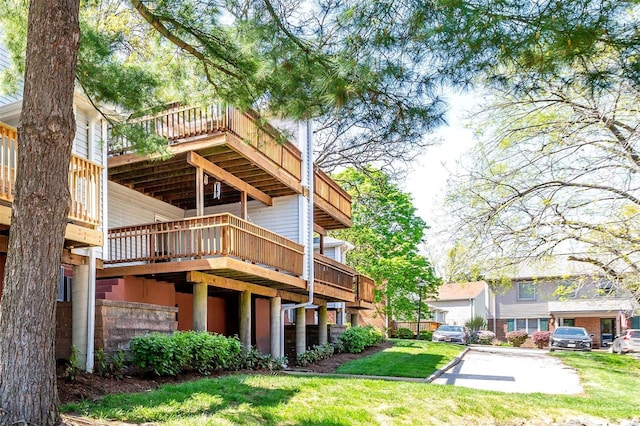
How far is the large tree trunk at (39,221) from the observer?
5.52 m

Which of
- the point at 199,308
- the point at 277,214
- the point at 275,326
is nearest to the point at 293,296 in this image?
the point at 275,326

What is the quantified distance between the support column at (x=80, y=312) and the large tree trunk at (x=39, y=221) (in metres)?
4.38

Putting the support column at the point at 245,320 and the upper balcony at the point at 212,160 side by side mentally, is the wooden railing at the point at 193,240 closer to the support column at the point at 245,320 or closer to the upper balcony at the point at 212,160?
the support column at the point at 245,320

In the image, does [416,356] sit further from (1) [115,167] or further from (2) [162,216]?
(1) [115,167]

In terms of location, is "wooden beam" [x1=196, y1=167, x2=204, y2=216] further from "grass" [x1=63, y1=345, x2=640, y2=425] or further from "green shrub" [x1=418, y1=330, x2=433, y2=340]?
"green shrub" [x1=418, y1=330, x2=433, y2=340]

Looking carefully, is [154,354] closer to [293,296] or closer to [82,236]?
[82,236]

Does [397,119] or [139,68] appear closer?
[397,119]

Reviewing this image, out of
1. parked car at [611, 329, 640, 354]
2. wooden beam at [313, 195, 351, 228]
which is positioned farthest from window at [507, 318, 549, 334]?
wooden beam at [313, 195, 351, 228]

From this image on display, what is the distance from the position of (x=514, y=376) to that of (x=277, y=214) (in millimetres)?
7902

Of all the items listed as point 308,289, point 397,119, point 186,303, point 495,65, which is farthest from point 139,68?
point 308,289

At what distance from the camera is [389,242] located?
3331 centimetres

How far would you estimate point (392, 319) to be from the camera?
38750 mm

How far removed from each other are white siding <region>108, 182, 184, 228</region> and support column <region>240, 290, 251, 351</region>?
11.4 feet

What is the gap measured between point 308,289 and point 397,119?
33.9 feet
